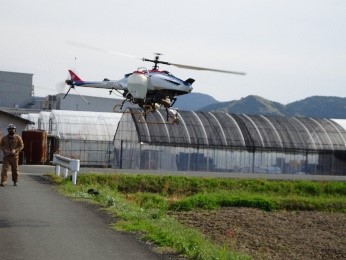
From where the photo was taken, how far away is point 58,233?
1331 cm

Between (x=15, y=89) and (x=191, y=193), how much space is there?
55222mm

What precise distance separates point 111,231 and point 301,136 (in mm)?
40853

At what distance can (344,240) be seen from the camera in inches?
837

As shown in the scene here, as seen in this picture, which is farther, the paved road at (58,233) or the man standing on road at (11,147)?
the man standing on road at (11,147)

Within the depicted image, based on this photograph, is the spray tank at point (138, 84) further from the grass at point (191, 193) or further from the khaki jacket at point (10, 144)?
the khaki jacket at point (10, 144)

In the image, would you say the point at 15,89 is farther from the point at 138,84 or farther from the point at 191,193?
the point at 138,84

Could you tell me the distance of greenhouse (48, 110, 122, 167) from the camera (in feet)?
179

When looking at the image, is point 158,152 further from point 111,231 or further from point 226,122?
point 111,231

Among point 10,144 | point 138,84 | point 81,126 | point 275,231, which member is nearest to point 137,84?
point 138,84

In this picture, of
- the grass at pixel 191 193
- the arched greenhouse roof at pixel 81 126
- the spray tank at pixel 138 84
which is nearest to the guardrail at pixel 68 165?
the grass at pixel 191 193

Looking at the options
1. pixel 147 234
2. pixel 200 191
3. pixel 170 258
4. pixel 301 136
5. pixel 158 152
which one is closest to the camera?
pixel 170 258

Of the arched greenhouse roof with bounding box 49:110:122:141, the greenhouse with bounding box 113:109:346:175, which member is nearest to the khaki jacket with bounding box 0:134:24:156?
the greenhouse with bounding box 113:109:346:175

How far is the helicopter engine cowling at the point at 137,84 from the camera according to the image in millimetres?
28250

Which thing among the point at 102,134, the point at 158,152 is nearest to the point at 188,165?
the point at 158,152
